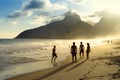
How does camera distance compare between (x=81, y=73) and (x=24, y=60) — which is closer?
(x=81, y=73)

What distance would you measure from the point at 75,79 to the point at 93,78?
122 cm

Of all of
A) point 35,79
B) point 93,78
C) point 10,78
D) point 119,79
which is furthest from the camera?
point 10,78

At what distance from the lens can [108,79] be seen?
13195mm

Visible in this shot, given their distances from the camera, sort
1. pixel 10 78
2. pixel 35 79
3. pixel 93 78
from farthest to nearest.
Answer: pixel 10 78, pixel 35 79, pixel 93 78

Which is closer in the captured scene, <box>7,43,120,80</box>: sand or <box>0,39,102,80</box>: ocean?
<box>7,43,120,80</box>: sand

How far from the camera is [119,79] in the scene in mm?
12977

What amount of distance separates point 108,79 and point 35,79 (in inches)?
204

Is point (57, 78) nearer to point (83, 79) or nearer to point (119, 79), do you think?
point (83, 79)

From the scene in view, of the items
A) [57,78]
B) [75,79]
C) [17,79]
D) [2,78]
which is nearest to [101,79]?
[75,79]

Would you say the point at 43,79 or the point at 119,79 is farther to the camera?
the point at 43,79

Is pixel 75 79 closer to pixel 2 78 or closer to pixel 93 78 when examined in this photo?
pixel 93 78

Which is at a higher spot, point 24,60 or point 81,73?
point 24,60

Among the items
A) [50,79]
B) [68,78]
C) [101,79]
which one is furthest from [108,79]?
[50,79]

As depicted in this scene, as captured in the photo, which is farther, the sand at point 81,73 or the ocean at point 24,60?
the ocean at point 24,60
